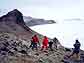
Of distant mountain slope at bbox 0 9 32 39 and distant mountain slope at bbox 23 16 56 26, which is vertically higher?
distant mountain slope at bbox 23 16 56 26

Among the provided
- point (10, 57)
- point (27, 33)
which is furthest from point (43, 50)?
point (27, 33)

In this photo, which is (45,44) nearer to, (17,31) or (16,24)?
(17,31)

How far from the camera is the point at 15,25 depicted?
116 ft

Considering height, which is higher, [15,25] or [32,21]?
[32,21]

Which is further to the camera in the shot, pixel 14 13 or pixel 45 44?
pixel 14 13

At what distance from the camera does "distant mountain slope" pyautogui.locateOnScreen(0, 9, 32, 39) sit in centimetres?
3319

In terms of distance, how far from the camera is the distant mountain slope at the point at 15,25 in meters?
33.2

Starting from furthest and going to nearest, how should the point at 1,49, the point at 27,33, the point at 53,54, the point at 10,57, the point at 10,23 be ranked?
the point at 10,23 → the point at 27,33 → the point at 53,54 → the point at 1,49 → the point at 10,57

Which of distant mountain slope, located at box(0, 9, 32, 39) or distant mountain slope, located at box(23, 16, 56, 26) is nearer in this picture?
distant mountain slope, located at box(0, 9, 32, 39)

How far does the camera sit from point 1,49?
20.2 m

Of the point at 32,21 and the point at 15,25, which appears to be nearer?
the point at 15,25

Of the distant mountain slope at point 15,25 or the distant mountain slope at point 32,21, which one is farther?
the distant mountain slope at point 32,21

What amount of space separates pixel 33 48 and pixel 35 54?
1.84 metres

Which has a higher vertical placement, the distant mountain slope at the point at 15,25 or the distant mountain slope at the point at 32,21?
the distant mountain slope at the point at 32,21
